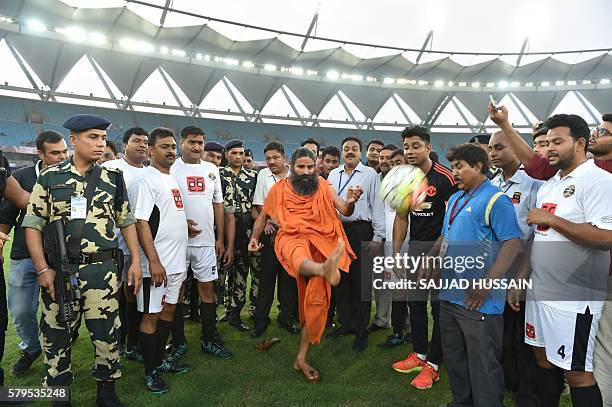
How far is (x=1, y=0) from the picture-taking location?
20.5 m

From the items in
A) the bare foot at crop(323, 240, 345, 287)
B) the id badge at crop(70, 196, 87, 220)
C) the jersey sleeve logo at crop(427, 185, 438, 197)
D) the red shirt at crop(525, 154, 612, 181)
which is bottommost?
the bare foot at crop(323, 240, 345, 287)

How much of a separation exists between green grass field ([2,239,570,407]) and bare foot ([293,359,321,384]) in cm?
5

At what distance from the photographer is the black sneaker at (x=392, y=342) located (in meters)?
3.96

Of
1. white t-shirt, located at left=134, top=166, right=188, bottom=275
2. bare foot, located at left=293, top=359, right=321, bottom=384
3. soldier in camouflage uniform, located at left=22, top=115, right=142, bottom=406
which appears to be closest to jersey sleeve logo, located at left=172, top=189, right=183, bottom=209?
white t-shirt, located at left=134, top=166, right=188, bottom=275

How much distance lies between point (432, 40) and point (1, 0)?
32846mm

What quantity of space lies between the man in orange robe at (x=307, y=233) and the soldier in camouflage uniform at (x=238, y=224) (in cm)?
120

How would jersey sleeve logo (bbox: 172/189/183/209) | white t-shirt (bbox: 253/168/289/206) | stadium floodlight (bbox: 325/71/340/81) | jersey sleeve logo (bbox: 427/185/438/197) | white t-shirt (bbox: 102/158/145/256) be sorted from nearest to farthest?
1. jersey sleeve logo (bbox: 172/189/183/209)
2. jersey sleeve logo (bbox: 427/185/438/197)
3. white t-shirt (bbox: 102/158/145/256)
4. white t-shirt (bbox: 253/168/289/206)
5. stadium floodlight (bbox: 325/71/340/81)

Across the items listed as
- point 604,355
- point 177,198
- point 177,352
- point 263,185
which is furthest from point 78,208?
point 604,355

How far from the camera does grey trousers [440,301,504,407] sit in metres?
2.38

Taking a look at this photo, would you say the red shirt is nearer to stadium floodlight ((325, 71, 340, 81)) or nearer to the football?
the football

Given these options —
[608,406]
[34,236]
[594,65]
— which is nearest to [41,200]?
[34,236]

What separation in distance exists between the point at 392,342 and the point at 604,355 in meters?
2.10

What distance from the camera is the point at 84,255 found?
2.52 metres

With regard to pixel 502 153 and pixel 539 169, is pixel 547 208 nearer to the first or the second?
pixel 539 169
